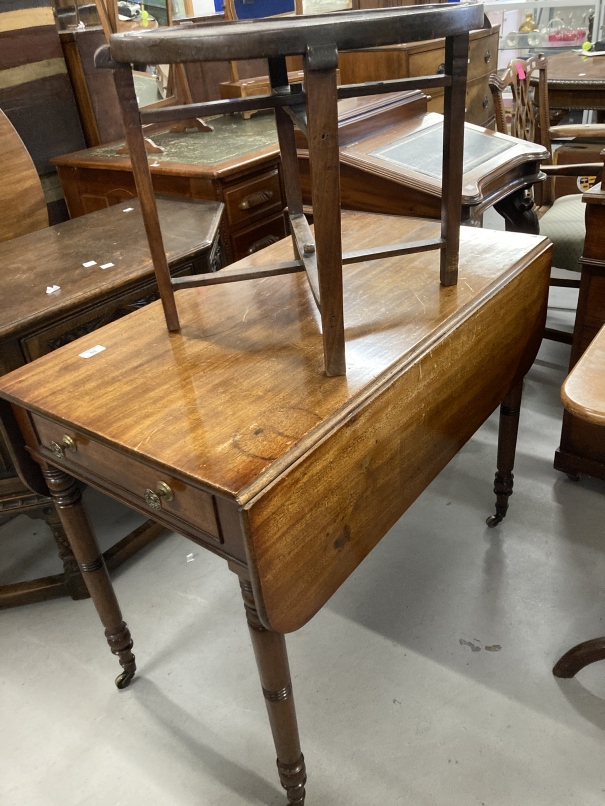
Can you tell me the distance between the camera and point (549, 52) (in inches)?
194

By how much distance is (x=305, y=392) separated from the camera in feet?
3.36

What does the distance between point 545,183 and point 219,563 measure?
202 cm

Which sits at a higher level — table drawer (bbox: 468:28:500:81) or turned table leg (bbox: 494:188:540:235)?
table drawer (bbox: 468:28:500:81)

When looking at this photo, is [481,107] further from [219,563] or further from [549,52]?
[219,563]

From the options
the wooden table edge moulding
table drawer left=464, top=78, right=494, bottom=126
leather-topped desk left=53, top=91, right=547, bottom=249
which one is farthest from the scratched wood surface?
table drawer left=464, top=78, right=494, bottom=126

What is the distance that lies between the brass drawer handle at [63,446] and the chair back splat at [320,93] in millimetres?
295

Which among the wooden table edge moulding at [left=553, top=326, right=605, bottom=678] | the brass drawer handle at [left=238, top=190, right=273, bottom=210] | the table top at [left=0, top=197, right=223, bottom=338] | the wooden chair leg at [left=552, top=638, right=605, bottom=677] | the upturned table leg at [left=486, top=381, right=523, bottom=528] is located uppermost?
the table top at [left=0, top=197, right=223, bottom=338]

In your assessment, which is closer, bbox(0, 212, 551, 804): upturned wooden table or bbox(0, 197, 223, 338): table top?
bbox(0, 212, 551, 804): upturned wooden table

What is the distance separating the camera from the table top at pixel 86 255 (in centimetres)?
147

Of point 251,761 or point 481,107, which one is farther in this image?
point 481,107

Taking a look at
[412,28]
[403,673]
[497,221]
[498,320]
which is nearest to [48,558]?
[403,673]

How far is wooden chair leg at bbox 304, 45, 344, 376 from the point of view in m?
0.82

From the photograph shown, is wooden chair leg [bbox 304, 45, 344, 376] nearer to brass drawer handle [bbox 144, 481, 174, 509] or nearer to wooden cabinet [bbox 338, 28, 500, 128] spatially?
brass drawer handle [bbox 144, 481, 174, 509]

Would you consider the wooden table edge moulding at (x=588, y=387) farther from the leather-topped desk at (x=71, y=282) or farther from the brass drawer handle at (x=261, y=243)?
the brass drawer handle at (x=261, y=243)
